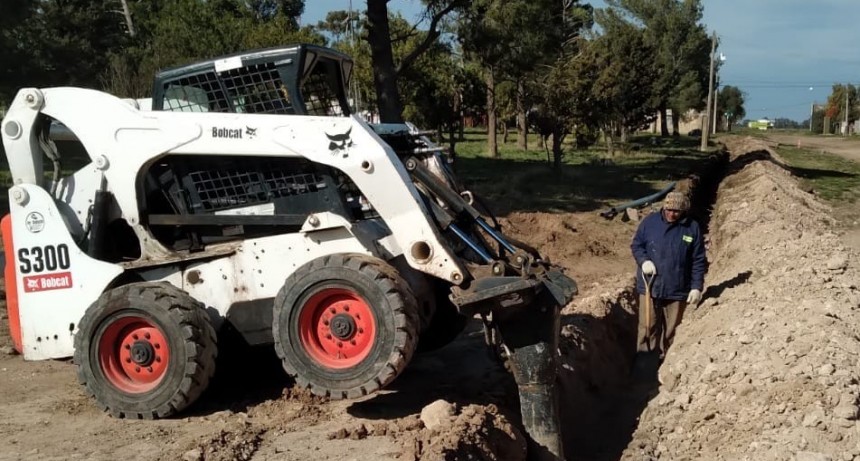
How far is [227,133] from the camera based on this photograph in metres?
6.29

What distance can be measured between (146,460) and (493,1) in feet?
60.1

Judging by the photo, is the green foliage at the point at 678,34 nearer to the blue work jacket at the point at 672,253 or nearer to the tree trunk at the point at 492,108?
the tree trunk at the point at 492,108

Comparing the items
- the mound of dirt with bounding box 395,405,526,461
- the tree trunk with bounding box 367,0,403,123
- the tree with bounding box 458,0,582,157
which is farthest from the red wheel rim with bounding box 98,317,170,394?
the tree with bounding box 458,0,582,157

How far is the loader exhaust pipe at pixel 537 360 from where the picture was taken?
235 inches

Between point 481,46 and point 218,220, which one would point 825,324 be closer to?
point 218,220

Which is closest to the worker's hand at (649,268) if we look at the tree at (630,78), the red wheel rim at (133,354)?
the red wheel rim at (133,354)

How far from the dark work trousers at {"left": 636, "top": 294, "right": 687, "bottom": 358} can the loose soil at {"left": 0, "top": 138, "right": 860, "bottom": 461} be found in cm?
20

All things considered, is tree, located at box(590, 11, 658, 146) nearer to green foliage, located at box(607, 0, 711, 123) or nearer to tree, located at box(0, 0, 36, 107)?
tree, located at box(0, 0, 36, 107)

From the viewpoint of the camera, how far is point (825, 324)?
25.2ft

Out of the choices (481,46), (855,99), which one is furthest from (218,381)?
(855,99)

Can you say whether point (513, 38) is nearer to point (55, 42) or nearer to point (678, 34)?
point (55, 42)

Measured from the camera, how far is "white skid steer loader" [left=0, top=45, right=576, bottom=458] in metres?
5.96

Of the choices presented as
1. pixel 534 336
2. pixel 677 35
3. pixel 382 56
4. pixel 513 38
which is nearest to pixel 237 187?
pixel 534 336

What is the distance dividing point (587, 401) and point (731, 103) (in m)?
116
